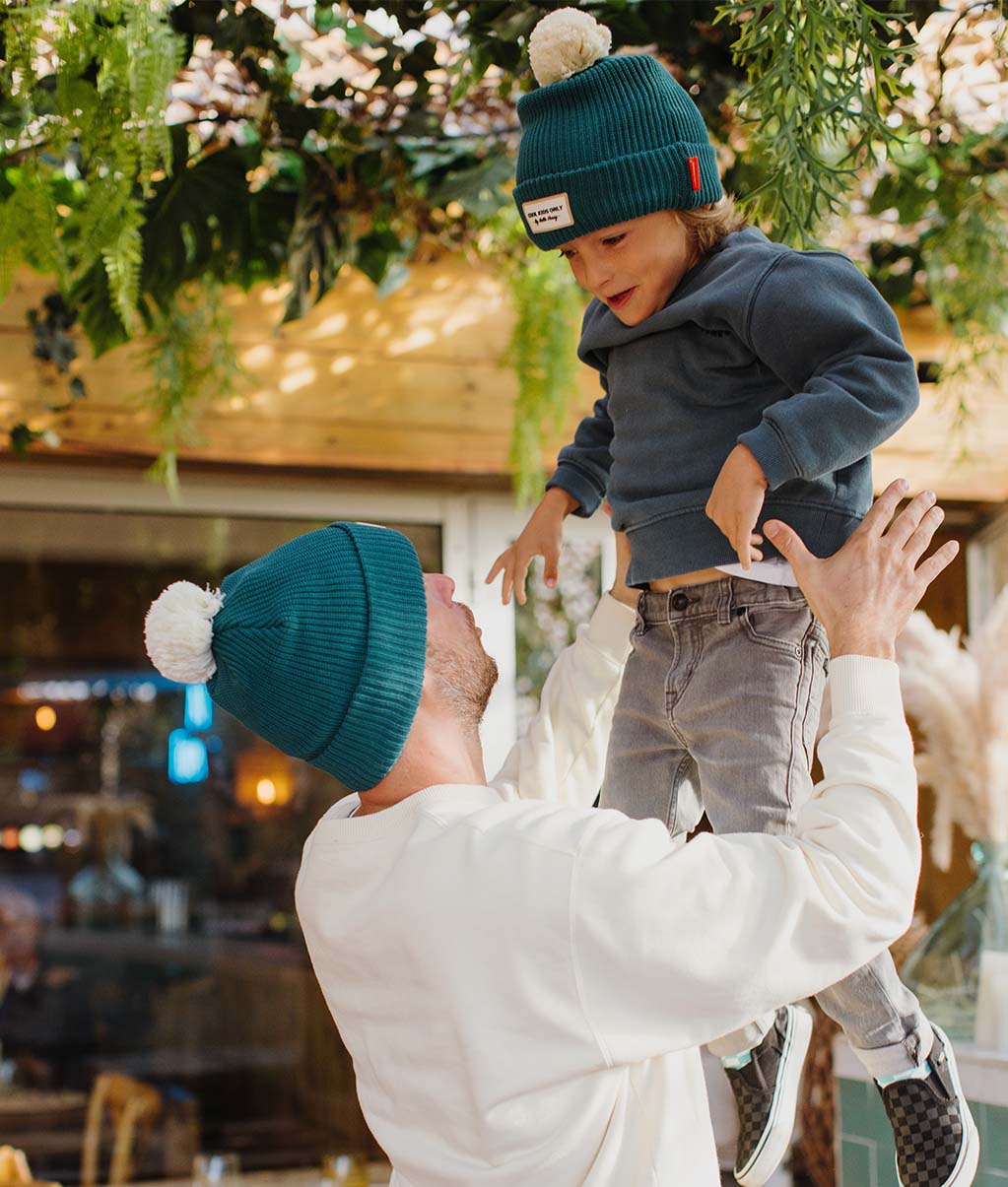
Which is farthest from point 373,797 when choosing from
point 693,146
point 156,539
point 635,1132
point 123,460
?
point 156,539

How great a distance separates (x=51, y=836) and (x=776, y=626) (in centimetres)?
796

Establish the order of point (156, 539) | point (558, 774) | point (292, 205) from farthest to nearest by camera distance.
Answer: point (156, 539) → point (292, 205) → point (558, 774)

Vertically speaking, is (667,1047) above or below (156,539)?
above

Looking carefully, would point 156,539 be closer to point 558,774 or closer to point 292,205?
point 292,205

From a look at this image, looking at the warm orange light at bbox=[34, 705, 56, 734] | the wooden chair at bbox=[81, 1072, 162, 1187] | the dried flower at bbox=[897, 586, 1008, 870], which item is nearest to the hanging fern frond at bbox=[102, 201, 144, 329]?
the dried flower at bbox=[897, 586, 1008, 870]

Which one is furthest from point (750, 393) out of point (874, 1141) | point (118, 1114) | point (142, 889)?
point (142, 889)

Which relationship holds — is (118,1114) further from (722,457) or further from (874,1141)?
(722,457)

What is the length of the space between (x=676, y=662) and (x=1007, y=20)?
0.80 metres

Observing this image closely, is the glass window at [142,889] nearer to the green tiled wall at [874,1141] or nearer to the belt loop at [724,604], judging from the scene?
the green tiled wall at [874,1141]

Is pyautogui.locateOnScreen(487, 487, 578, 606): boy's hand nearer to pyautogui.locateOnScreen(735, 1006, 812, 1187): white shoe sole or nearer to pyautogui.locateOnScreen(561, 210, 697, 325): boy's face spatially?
pyautogui.locateOnScreen(561, 210, 697, 325): boy's face

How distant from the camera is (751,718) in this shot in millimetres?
1479

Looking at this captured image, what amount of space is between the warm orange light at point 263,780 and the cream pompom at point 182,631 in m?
6.98

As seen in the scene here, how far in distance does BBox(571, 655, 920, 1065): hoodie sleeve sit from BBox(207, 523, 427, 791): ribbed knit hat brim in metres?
0.26

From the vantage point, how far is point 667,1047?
1.31m
